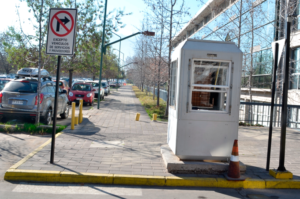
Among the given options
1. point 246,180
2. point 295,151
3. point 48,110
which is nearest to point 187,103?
point 246,180

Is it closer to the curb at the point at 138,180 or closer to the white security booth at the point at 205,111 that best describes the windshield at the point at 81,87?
the curb at the point at 138,180

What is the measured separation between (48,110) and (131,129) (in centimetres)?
341

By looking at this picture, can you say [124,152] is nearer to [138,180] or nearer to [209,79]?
[138,180]

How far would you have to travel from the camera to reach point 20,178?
5.12 m

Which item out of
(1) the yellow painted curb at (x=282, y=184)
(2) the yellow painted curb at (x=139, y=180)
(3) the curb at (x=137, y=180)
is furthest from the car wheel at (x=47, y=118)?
(1) the yellow painted curb at (x=282, y=184)

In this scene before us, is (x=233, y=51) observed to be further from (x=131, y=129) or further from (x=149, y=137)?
(x=131, y=129)

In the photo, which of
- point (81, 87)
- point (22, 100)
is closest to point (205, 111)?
point (22, 100)

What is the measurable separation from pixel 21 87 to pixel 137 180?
7.18 m

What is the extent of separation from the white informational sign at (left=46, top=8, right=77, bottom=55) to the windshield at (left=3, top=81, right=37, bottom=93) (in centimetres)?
530

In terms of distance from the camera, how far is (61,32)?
5.77m

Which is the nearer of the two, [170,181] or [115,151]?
[170,181]

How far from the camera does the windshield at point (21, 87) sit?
1034 centimetres

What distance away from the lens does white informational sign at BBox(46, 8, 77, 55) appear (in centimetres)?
575

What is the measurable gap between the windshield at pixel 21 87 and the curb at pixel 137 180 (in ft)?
19.1
